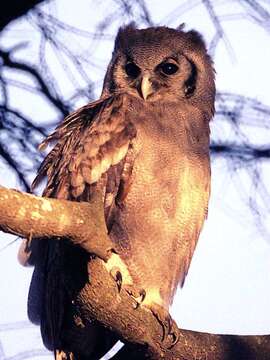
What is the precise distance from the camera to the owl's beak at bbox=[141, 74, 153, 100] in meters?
3.92

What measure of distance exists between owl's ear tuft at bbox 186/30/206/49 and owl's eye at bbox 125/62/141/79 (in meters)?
0.44

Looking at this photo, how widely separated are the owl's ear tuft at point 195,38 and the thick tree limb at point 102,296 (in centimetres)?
202

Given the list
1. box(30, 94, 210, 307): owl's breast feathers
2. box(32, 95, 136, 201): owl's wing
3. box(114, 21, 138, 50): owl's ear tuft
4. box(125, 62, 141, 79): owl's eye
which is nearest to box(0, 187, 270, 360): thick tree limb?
box(30, 94, 210, 307): owl's breast feathers

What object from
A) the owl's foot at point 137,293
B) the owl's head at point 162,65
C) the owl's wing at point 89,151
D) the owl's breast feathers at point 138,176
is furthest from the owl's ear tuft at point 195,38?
the owl's foot at point 137,293

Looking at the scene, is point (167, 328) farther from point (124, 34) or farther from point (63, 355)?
point (124, 34)

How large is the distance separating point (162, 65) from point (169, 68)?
61 millimetres

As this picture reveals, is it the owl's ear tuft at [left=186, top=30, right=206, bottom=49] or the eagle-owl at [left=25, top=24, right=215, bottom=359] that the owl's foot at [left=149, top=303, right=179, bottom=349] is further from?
the owl's ear tuft at [left=186, top=30, right=206, bottom=49]

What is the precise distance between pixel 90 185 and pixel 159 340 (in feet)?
2.75

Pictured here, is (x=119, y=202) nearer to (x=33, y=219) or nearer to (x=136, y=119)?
(x=136, y=119)

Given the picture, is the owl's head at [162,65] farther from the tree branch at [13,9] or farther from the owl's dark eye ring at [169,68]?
the tree branch at [13,9]

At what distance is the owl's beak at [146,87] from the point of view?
3.92 metres

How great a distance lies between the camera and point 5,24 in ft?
12.7

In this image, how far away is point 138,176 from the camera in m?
3.54

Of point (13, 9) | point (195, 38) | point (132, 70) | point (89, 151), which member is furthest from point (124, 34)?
point (89, 151)
